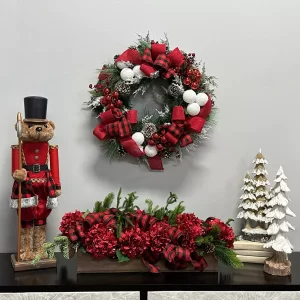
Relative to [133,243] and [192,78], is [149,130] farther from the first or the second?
[133,243]

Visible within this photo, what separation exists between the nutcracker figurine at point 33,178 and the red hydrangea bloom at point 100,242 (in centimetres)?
18

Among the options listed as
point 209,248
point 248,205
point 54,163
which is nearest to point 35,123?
point 54,163

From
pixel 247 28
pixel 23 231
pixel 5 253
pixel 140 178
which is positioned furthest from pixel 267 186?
pixel 5 253

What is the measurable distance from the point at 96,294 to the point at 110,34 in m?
1.02

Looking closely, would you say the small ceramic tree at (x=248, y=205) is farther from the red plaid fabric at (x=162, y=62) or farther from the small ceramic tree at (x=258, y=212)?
the red plaid fabric at (x=162, y=62)

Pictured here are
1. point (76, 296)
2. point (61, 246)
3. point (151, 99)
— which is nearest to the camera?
point (76, 296)

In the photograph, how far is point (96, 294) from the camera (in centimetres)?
140

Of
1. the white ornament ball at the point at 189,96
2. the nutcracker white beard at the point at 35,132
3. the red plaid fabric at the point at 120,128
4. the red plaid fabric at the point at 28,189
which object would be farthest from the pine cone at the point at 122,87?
the red plaid fabric at the point at 28,189

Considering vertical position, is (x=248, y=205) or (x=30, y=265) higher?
(x=248, y=205)

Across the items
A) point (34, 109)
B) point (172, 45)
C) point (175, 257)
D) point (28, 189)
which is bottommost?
point (175, 257)

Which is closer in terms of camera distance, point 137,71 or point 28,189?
point 28,189

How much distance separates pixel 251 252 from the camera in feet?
5.45

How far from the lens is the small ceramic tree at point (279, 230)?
60.6 inches

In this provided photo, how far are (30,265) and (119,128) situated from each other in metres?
0.59
